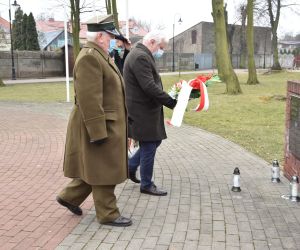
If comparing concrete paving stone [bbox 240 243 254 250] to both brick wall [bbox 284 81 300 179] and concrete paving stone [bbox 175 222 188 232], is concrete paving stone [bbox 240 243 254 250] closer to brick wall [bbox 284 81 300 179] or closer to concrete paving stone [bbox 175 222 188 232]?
concrete paving stone [bbox 175 222 188 232]

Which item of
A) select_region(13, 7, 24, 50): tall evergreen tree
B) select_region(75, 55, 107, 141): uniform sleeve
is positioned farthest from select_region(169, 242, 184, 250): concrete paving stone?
select_region(13, 7, 24, 50): tall evergreen tree

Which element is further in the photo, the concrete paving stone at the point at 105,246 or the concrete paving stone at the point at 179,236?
the concrete paving stone at the point at 179,236

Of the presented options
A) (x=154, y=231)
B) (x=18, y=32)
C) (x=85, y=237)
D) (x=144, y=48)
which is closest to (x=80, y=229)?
(x=85, y=237)

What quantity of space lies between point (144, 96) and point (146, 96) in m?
0.02

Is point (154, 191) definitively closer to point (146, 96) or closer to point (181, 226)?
point (181, 226)

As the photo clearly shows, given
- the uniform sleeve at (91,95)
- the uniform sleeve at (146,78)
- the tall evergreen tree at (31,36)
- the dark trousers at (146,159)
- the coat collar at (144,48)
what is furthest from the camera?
the tall evergreen tree at (31,36)

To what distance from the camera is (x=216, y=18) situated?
A: 1948cm

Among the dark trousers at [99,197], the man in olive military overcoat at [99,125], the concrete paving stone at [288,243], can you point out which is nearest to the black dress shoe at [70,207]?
the dark trousers at [99,197]

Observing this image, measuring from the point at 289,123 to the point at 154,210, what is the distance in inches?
91.2

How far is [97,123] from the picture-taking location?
3.99m

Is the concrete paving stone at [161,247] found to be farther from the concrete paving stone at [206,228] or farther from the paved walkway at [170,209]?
the concrete paving stone at [206,228]

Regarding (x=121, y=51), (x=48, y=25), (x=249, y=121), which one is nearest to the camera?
(x=121, y=51)

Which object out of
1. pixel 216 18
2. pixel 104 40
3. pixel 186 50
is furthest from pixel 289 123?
pixel 186 50

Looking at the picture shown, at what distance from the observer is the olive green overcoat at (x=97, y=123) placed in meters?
3.98
